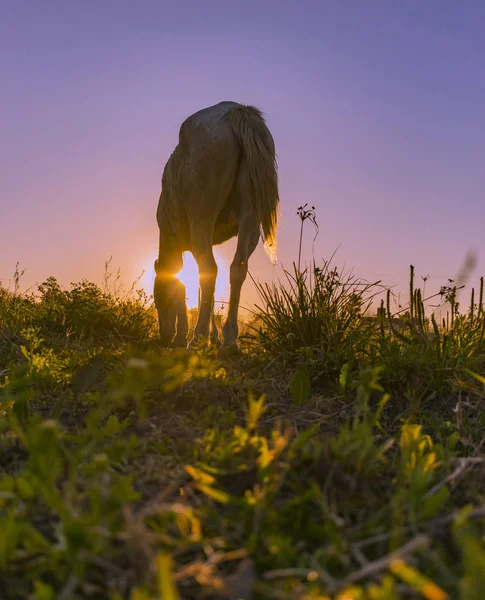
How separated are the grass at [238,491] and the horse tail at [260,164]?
2.13 m

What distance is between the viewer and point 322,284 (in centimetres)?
365

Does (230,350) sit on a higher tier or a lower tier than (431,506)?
higher

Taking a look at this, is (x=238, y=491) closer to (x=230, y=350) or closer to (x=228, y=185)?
(x=230, y=350)

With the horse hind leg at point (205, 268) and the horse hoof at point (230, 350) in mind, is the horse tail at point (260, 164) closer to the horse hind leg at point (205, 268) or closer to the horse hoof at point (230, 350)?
the horse hind leg at point (205, 268)

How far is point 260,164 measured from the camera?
4578 mm

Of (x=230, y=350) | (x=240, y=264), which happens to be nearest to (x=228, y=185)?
(x=240, y=264)

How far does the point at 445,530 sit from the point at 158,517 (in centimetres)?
70

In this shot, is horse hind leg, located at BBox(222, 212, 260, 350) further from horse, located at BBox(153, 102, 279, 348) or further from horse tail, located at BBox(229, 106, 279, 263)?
horse tail, located at BBox(229, 106, 279, 263)

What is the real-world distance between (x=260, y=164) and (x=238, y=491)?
3545 millimetres

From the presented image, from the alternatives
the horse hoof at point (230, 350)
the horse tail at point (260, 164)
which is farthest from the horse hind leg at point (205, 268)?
the horse hoof at point (230, 350)

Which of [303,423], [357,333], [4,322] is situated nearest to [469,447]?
[303,423]

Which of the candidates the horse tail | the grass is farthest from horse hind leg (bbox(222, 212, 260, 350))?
the grass

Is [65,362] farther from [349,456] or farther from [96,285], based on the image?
[96,285]

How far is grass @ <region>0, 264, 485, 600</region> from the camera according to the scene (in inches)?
42.1
